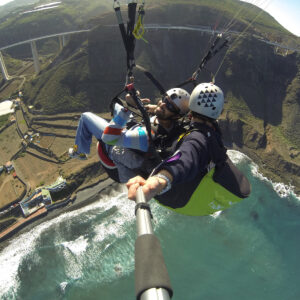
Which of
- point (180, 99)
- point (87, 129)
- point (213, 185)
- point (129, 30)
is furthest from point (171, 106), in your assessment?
point (87, 129)

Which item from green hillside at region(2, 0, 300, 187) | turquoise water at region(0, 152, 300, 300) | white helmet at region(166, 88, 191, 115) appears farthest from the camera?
green hillside at region(2, 0, 300, 187)

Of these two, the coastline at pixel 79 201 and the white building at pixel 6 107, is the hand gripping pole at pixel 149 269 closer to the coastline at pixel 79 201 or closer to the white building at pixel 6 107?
the coastline at pixel 79 201

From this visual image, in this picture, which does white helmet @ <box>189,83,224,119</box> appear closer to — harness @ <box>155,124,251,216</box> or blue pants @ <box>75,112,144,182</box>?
harness @ <box>155,124,251,216</box>

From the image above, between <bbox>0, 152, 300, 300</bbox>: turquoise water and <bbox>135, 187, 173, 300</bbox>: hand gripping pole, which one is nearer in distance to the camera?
<bbox>135, 187, 173, 300</bbox>: hand gripping pole

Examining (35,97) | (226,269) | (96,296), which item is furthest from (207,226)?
(35,97)

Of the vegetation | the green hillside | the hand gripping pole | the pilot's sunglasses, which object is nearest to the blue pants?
the pilot's sunglasses

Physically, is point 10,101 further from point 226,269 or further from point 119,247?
point 226,269

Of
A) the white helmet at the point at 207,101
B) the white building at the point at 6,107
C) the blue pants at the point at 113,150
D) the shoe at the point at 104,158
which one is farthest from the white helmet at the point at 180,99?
the white building at the point at 6,107
